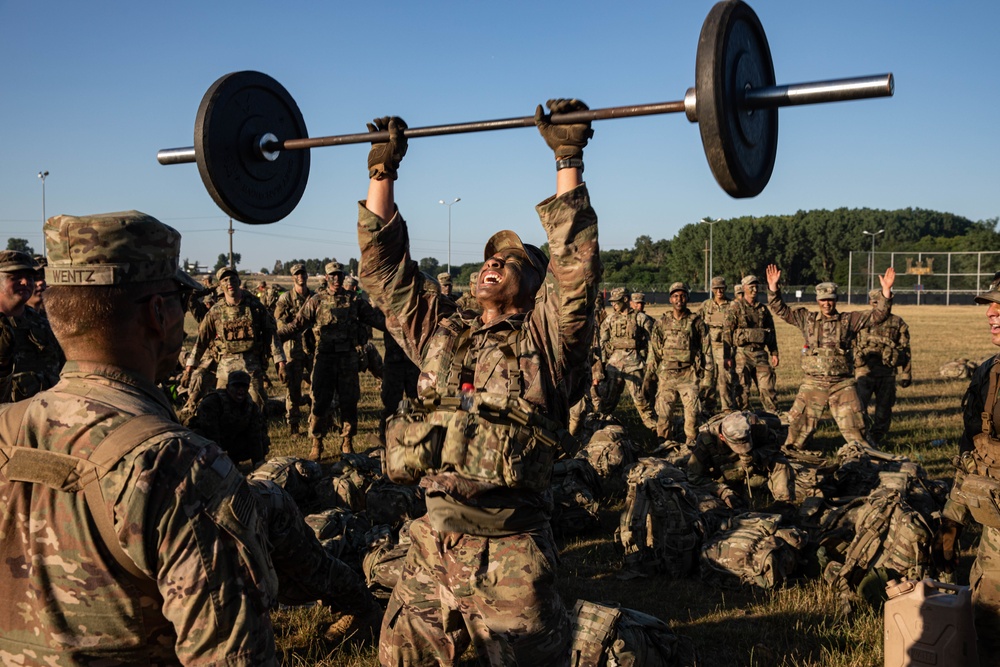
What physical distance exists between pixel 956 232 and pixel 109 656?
12271 centimetres

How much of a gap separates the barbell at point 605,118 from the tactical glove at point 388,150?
0.05 meters

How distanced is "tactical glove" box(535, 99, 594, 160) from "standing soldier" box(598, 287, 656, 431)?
10.2 meters

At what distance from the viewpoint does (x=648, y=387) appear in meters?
13.9

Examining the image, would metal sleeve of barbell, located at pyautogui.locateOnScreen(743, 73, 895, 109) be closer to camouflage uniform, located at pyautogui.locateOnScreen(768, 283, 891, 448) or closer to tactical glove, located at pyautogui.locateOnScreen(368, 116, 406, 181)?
tactical glove, located at pyautogui.locateOnScreen(368, 116, 406, 181)

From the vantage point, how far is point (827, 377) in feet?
35.6

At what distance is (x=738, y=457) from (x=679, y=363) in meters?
3.70

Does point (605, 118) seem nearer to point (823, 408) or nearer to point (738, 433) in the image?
point (738, 433)

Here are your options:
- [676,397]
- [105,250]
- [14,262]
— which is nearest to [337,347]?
[14,262]

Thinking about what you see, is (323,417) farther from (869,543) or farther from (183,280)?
(183,280)

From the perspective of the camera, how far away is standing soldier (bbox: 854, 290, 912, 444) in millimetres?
12477

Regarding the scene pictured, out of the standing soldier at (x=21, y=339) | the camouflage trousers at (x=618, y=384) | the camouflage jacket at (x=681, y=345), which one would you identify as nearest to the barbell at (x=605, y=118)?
the standing soldier at (x=21, y=339)

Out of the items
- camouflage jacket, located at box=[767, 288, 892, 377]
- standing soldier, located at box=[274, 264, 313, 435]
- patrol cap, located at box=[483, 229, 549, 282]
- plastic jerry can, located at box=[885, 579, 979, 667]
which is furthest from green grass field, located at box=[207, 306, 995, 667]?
standing soldier, located at box=[274, 264, 313, 435]

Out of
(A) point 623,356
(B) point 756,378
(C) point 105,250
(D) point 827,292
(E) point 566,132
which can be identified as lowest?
(B) point 756,378

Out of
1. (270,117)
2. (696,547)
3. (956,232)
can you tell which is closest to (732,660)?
(696,547)
